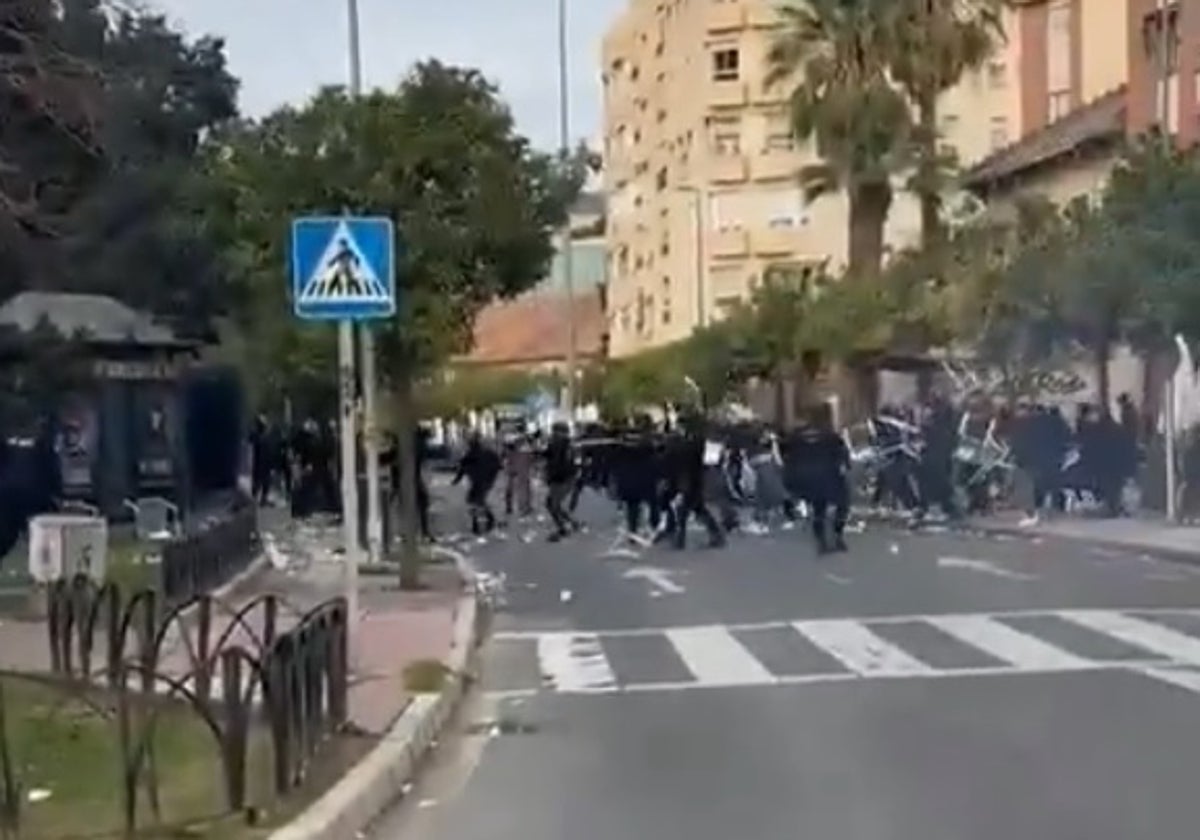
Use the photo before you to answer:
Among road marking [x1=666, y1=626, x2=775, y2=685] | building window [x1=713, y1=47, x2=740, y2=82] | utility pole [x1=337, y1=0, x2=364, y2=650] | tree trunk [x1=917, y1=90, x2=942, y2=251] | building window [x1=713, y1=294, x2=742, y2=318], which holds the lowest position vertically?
road marking [x1=666, y1=626, x2=775, y2=685]

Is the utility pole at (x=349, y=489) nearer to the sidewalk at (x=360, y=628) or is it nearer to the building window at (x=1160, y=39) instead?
the sidewalk at (x=360, y=628)

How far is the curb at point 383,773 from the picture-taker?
1170 centimetres

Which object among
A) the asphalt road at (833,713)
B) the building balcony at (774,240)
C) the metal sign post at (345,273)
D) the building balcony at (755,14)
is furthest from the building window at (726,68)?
the metal sign post at (345,273)

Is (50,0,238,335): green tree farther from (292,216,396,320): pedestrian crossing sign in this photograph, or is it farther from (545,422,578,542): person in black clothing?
(292,216,396,320): pedestrian crossing sign

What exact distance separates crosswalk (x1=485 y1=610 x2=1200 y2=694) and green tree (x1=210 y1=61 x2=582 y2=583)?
478 cm

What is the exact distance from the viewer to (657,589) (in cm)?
2938

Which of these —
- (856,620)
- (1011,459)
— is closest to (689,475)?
(1011,459)

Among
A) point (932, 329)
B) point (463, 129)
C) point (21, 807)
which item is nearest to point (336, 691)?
point (21, 807)

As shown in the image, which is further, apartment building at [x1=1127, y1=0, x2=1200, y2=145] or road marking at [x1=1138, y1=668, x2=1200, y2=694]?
apartment building at [x1=1127, y1=0, x2=1200, y2=145]

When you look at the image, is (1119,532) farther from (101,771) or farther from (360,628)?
(101,771)

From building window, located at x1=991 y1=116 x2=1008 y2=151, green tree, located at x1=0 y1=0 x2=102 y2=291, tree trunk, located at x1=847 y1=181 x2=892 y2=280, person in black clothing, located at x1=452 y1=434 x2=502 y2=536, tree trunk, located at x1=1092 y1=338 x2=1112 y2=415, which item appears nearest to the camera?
green tree, located at x1=0 y1=0 x2=102 y2=291

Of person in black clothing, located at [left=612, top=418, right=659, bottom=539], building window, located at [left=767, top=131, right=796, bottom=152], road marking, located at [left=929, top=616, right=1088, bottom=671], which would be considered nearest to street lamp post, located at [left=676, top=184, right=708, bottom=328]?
building window, located at [left=767, top=131, right=796, bottom=152]

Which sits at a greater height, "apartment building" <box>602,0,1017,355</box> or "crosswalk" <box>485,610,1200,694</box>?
"apartment building" <box>602,0,1017,355</box>

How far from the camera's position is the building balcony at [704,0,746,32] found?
102m
